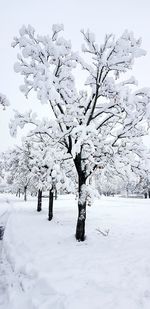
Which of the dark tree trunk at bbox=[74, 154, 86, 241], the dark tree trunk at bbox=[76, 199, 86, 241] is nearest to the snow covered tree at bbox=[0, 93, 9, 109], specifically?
the dark tree trunk at bbox=[74, 154, 86, 241]

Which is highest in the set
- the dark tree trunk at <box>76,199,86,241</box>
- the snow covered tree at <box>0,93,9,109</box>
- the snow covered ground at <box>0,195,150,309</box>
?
the snow covered tree at <box>0,93,9,109</box>

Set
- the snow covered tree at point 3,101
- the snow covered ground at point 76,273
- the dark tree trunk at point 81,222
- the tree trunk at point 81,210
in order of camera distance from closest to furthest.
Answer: the snow covered ground at point 76,273
the snow covered tree at point 3,101
the tree trunk at point 81,210
the dark tree trunk at point 81,222

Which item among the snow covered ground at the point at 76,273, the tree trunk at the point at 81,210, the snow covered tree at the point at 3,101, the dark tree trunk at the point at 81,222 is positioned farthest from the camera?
the dark tree trunk at the point at 81,222

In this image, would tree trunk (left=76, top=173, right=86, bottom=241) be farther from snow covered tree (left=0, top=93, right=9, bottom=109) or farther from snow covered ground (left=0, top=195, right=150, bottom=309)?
snow covered tree (left=0, top=93, right=9, bottom=109)

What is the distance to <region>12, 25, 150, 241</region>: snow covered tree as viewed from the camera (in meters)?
9.82

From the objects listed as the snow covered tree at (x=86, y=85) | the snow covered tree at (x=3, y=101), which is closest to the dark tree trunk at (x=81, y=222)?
the snow covered tree at (x=86, y=85)

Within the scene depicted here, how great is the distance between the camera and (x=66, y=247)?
11211 mm

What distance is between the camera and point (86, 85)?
12125mm

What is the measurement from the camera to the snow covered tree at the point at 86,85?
9820mm

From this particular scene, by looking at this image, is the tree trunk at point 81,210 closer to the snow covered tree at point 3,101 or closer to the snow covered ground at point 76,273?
the snow covered ground at point 76,273

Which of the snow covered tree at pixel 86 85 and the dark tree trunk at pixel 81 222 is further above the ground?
the snow covered tree at pixel 86 85

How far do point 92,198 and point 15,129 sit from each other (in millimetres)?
4209

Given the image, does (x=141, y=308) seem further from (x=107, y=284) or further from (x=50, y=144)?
(x=50, y=144)

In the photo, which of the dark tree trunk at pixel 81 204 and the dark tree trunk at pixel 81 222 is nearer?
the dark tree trunk at pixel 81 204
